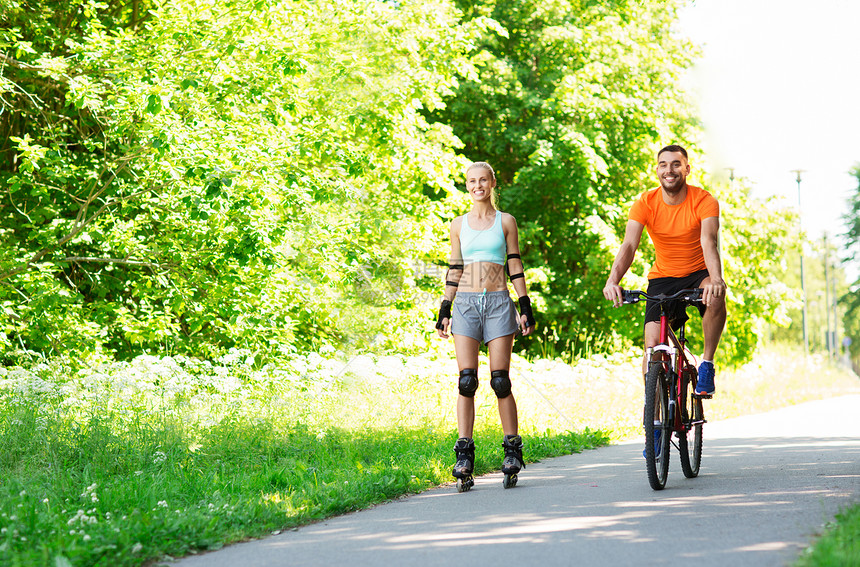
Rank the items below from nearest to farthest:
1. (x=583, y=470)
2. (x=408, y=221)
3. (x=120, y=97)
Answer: (x=583, y=470) → (x=120, y=97) → (x=408, y=221)

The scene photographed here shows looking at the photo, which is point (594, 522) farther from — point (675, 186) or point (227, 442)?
point (227, 442)

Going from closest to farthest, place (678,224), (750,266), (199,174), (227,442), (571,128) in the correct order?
1. (678,224)
2. (227,442)
3. (199,174)
4. (571,128)
5. (750,266)

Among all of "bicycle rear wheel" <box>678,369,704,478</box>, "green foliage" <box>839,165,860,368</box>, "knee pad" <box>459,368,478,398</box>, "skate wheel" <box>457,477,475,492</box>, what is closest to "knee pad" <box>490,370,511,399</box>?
"knee pad" <box>459,368,478,398</box>

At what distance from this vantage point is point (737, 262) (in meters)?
22.1

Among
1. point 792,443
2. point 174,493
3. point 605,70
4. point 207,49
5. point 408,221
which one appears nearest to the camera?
point 174,493

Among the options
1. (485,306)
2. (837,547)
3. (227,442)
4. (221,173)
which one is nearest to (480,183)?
(485,306)

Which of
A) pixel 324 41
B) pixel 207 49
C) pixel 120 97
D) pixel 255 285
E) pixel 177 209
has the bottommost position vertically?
pixel 255 285

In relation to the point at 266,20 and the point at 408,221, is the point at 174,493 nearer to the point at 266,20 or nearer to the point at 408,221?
the point at 266,20

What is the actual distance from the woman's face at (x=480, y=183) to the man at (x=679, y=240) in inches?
38.8

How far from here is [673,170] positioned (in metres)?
6.01

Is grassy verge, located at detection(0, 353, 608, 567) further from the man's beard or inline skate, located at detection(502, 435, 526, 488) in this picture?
the man's beard

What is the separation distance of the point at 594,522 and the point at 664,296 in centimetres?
192

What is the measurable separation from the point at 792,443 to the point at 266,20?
8170mm

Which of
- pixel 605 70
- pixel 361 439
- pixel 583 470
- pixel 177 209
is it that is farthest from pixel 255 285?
pixel 605 70
